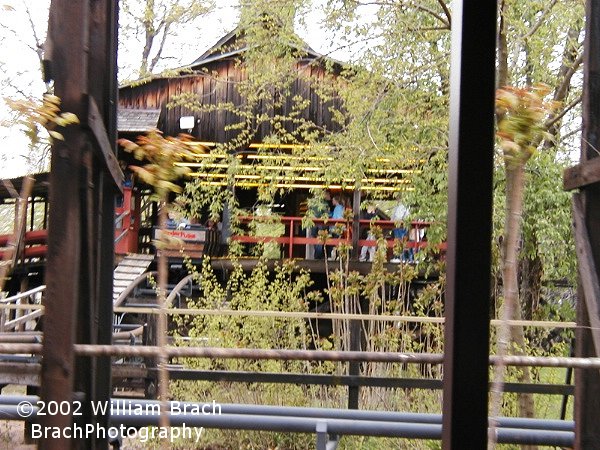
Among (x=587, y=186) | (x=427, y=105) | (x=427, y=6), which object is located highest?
(x=427, y=6)

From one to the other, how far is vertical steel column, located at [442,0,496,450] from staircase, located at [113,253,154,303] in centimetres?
1332

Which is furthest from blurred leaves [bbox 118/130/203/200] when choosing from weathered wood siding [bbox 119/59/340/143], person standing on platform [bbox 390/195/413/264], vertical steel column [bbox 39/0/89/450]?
weathered wood siding [bbox 119/59/340/143]

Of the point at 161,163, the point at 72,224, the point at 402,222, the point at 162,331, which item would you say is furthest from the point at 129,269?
the point at 162,331

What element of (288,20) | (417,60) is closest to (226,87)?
(288,20)

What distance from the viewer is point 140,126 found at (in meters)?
15.6

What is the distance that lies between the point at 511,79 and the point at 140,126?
8438 millimetres

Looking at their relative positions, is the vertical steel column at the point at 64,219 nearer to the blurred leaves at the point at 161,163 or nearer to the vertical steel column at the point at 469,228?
the blurred leaves at the point at 161,163

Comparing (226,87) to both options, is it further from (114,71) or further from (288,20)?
(114,71)

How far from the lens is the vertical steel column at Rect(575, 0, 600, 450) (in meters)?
3.51

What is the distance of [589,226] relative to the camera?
12.0 ft

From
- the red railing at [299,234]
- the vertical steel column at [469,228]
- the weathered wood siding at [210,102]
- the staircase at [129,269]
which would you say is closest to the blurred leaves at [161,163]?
the vertical steel column at [469,228]

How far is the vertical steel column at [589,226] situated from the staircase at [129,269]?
1193 centimetres

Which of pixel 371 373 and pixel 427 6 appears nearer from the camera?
pixel 371 373

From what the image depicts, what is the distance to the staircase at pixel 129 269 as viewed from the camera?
1507 centimetres
